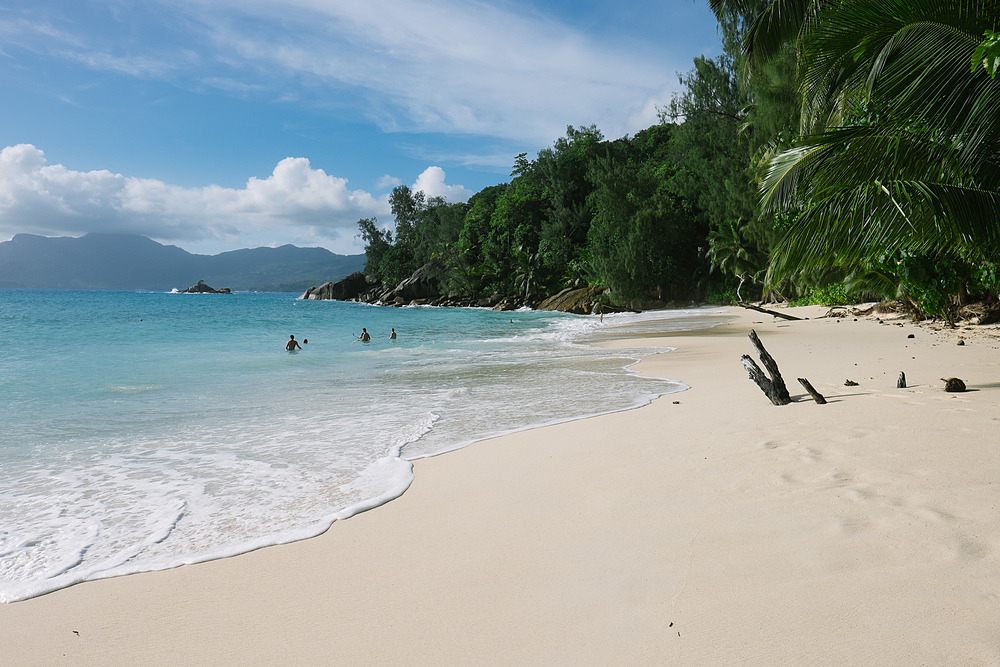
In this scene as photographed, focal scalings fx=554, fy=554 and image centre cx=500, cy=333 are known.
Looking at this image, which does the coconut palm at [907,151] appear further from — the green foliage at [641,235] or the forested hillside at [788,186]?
the green foliage at [641,235]

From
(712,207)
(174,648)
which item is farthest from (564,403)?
(712,207)

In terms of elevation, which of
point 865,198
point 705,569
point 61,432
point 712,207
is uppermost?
point 712,207

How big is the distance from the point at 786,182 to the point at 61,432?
34.3ft

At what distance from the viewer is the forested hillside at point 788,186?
20.2ft

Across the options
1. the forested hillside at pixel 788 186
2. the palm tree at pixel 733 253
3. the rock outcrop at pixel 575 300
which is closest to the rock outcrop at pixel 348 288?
the forested hillside at pixel 788 186

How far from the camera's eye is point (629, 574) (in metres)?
2.75

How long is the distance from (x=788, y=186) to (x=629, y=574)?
22.5 ft

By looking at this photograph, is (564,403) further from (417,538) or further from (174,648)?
(174,648)

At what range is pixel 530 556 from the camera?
3.06 meters

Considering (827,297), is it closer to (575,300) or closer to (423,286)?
(575,300)

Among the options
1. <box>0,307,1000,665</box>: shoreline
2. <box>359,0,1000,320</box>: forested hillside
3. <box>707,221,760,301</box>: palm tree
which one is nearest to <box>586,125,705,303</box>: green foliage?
<box>359,0,1000,320</box>: forested hillside

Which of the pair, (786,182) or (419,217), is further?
(419,217)

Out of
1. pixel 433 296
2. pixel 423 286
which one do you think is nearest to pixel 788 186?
pixel 433 296

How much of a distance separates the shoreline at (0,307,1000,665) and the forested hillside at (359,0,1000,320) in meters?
2.65
